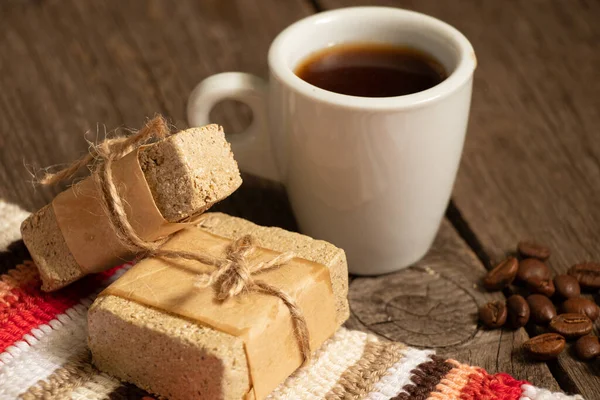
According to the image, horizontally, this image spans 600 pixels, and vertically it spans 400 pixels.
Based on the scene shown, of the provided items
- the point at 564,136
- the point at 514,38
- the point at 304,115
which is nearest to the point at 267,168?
the point at 304,115

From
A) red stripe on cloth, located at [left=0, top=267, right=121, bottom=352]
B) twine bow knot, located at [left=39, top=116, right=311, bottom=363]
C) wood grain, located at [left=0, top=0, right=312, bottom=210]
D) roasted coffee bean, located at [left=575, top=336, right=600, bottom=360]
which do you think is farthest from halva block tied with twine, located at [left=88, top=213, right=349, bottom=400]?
wood grain, located at [left=0, top=0, right=312, bottom=210]

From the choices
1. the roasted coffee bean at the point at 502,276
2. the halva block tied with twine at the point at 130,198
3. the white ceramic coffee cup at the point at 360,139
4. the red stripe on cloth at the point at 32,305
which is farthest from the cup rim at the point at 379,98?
the red stripe on cloth at the point at 32,305

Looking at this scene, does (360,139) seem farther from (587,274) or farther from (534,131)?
(534,131)

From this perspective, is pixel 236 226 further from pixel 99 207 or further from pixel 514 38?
pixel 514 38

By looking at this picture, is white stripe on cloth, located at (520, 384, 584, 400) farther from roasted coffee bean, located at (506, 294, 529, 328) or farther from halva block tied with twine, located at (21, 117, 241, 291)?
halva block tied with twine, located at (21, 117, 241, 291)


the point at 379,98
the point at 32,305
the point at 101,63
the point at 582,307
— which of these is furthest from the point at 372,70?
the point at 101,63
